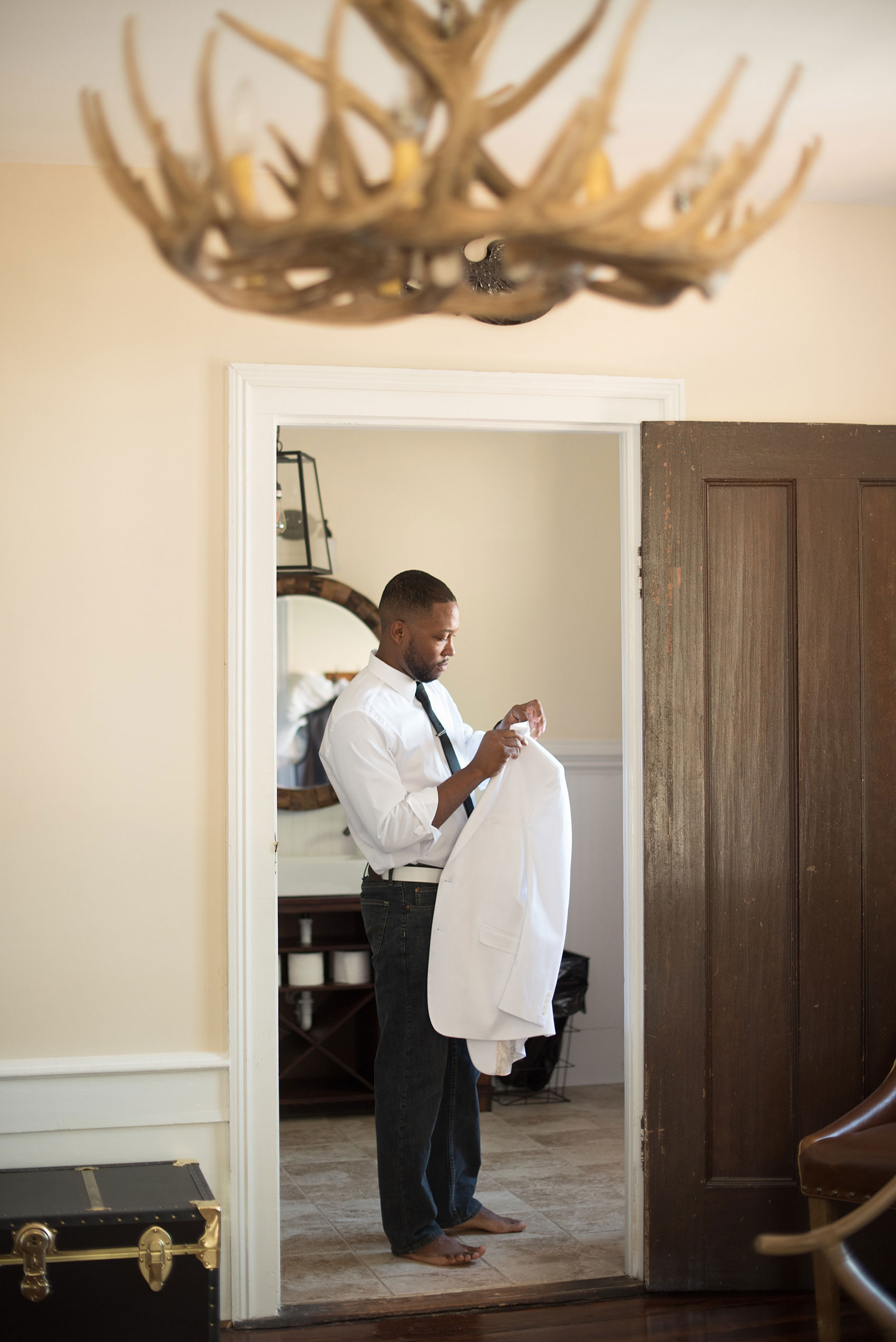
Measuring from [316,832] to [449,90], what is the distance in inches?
156

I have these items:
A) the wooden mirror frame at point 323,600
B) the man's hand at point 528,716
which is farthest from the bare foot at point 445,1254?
the wooden mirror frame at point 323,600

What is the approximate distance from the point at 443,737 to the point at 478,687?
5.73ft

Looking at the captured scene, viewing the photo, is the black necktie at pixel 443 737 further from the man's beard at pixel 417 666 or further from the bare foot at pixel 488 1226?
the bare foot at pixel 488 1226

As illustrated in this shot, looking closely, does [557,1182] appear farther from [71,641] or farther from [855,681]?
[71,641]

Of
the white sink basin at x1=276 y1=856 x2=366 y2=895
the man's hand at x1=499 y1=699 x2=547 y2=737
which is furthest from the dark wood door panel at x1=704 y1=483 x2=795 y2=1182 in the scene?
the white sink basin at x1=276 y1=856 x2=366 y2=895

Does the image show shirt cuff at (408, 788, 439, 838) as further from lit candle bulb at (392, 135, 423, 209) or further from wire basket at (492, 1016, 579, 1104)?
lit candle bulb at (392, 135, 423, 209)

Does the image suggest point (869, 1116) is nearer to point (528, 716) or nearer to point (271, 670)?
point (528, 716)

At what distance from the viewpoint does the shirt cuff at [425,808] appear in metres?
3.02

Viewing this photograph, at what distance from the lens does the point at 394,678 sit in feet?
10.7

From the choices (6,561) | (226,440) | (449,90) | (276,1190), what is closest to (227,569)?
(226,440)

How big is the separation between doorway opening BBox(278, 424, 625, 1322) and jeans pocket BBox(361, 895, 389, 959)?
1191mm

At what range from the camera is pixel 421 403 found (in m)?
3.05

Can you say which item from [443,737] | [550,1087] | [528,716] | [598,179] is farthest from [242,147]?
[550,1087]

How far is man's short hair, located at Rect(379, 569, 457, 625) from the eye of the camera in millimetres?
3270
